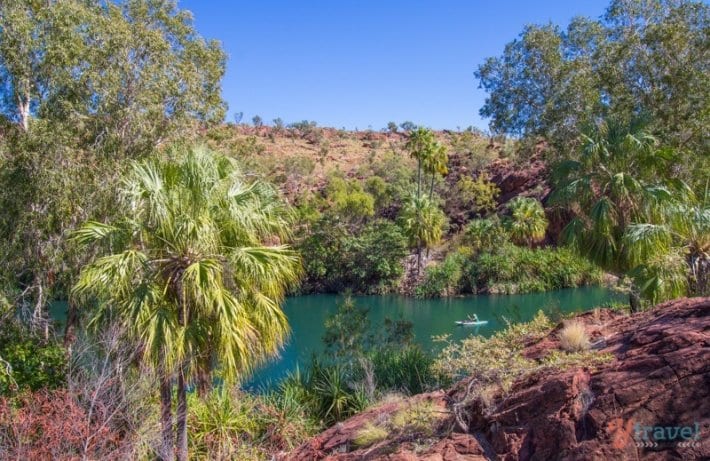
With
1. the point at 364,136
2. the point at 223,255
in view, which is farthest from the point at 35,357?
the point at 364,136

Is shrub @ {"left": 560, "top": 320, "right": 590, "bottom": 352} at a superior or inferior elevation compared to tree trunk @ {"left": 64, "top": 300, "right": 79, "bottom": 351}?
superior

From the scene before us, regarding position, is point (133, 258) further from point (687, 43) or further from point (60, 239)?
point (687, 43)

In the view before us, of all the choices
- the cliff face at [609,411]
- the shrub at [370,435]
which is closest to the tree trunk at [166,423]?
the cliff face at [609,411]

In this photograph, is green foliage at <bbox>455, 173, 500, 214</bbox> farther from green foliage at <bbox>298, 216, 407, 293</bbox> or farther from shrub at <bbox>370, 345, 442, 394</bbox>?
shrub at <bbox>370, 345, 442, 394</bbox>

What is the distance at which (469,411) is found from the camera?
6895mm

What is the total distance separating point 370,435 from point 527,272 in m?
36.6

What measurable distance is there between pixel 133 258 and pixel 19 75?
257 inches

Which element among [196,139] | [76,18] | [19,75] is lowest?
[196,139]

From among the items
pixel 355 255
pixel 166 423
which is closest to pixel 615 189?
pixel 166 423

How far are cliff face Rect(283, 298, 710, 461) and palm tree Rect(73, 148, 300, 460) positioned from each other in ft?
7.46

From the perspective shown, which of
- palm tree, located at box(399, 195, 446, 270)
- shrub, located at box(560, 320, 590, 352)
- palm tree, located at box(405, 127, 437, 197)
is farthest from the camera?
palm tree, located at box(399, 195, 446, 270)

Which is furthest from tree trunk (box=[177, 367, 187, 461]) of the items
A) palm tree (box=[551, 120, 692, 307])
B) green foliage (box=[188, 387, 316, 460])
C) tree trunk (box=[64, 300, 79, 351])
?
palm tree (box=[551, 120, 692, 307])

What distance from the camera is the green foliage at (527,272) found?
41.6 meters

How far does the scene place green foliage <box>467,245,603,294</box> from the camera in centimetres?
4162
